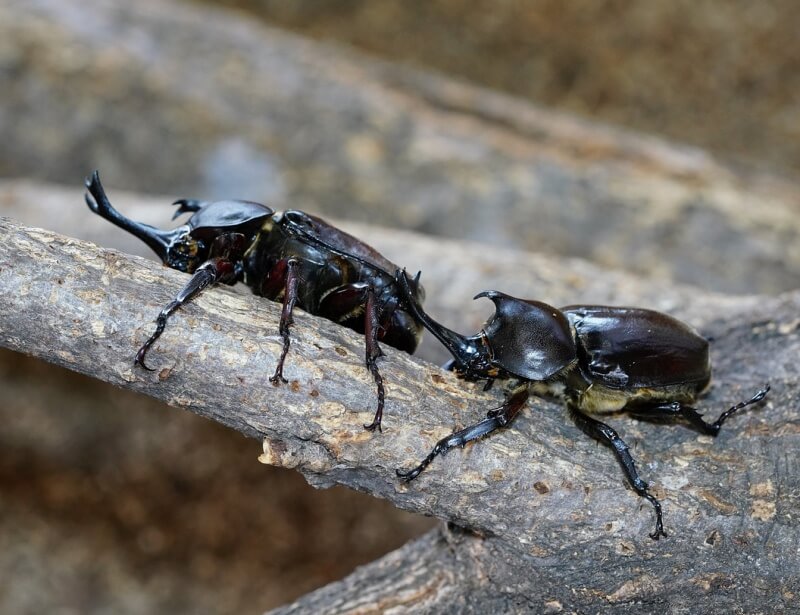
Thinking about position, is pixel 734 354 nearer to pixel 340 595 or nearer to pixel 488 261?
pixel 488 261

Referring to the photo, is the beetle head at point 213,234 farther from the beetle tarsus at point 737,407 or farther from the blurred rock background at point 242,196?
the blurred rock background at point 242,196

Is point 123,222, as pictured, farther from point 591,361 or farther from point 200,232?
point 591,361

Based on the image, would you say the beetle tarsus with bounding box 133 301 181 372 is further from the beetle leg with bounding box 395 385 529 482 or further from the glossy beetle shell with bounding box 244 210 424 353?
the beetle leg with bounding box 395 385 529 482

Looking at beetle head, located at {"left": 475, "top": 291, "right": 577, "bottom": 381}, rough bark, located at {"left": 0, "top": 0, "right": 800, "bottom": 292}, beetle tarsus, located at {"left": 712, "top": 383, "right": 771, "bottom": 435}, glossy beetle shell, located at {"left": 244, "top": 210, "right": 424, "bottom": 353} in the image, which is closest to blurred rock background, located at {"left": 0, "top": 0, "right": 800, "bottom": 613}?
rough bark, located at {"left": 0, "top": 0, "right": 800, "bottom": 292}

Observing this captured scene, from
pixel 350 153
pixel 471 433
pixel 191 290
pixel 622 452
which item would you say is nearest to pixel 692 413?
pixel 622 452

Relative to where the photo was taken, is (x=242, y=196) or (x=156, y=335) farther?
(x=242, y=196)

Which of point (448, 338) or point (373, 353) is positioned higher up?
point (448, 338)
